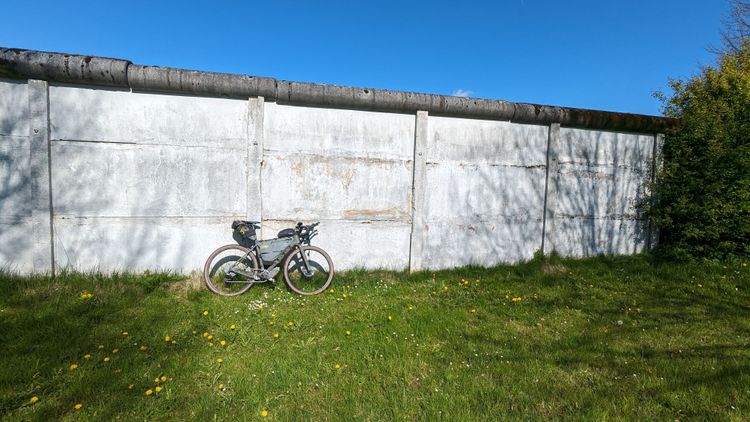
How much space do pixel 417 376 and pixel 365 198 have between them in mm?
3036

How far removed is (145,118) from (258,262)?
92.8 inches

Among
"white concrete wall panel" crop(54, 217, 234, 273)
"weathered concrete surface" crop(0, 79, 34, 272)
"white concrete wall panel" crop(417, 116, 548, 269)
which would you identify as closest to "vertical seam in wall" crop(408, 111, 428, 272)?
"white concrete wall panel" crop(417, 116, 548, 269)

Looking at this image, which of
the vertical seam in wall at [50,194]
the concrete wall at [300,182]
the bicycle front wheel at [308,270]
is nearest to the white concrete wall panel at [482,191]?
the concrete wall at [300,182]

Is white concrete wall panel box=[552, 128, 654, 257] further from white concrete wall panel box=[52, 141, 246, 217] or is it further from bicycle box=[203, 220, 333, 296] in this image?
white concrete wall panel box=[52, 141, 246, 217]

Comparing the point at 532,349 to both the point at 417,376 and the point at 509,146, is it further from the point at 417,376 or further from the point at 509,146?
the point at 509,146

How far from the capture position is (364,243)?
5.41 m

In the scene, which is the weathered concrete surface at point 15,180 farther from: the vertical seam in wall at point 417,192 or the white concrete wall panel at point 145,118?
the vertical seam in wall at point 417,192

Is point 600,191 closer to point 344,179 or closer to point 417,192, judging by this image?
point 417,192

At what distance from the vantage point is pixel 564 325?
3791mm

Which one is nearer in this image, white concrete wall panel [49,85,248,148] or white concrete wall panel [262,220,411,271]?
white concrete wall panel [49,85,248,148]

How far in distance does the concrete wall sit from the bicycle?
250mm

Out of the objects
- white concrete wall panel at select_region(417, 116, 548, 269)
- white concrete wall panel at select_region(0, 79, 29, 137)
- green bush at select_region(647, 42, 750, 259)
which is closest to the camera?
white concrete wall panel at select_region(0, 79, 29, 137)

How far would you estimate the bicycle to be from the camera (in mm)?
4602

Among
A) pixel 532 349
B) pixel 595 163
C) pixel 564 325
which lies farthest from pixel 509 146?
pixel 532 349
